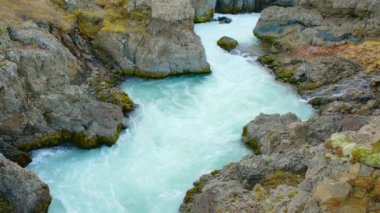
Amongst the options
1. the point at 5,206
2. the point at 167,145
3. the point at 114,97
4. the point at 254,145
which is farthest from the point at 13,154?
the point at 254,145

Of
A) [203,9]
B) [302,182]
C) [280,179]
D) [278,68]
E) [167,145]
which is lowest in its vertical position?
[278,68]

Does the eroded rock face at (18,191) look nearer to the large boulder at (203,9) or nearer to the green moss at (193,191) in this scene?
the green moss at (193,191)

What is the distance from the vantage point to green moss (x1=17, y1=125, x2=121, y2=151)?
29281 mm

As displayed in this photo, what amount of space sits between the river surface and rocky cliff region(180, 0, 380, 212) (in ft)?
5.76

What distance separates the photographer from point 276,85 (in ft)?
128

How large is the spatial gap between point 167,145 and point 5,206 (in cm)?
1115

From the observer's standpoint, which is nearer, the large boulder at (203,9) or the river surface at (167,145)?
the river surface at (167,145)

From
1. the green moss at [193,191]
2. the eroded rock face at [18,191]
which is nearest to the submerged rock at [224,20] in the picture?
the green moss at [193,191]

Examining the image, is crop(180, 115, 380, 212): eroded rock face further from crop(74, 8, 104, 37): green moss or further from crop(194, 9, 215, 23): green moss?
crop(194, 9, 215, 23): green moss

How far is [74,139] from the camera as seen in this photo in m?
30.0

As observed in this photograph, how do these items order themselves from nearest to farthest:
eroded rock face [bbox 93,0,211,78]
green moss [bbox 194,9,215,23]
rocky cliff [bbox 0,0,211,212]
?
1. rocky cliff [bbox 0,0,211,212]
2. eroded rock face [bbox 93,0,211,78]
3. green moss [bbox 194,9,215,23]

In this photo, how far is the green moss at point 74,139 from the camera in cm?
2928

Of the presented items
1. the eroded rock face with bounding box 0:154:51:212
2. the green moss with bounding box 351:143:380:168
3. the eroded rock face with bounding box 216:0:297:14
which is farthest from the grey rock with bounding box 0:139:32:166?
the eroded rock face with bounding box 216:0:297:14

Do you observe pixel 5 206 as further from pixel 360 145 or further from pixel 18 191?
pixel 360 145
